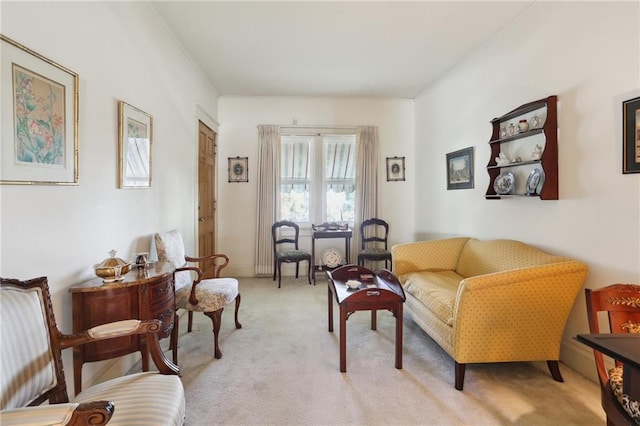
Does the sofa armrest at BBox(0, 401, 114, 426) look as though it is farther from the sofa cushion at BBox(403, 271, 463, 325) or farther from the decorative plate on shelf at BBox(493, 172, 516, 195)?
the decorative plate on shelf at BBox(493, 172, 516, 195)

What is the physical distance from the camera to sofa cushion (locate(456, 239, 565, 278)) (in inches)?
95.3

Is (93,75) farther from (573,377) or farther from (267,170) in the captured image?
(573,377)

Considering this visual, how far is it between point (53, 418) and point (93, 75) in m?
1.98

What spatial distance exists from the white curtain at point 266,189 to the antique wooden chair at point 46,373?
3559 millimetres

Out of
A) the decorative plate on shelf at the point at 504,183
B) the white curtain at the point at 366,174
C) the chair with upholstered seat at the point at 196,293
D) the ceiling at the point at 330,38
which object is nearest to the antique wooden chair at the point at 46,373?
the chair with upholstered seat at the point at 196,293

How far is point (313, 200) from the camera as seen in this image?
5.21 m

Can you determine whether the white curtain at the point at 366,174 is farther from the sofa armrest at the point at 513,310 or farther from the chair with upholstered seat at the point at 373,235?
the sofa armrest at the point at 513,310

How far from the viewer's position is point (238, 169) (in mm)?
5051

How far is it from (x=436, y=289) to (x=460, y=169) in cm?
189

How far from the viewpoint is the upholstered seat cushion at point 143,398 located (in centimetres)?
115

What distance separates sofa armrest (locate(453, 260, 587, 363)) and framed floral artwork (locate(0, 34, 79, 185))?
2.54 m

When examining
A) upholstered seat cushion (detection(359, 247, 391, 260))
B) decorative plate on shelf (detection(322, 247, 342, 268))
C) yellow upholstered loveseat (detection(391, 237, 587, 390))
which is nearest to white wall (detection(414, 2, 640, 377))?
yellow upholstered loveseat (detection(391, 237, 587, 390))

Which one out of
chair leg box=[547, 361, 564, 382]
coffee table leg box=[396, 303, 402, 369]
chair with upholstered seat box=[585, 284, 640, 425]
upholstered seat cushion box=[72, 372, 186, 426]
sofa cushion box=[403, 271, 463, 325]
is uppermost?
chair with upholstered seat box=[585, 284, 640, 425]

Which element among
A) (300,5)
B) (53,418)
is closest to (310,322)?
(53,418)
